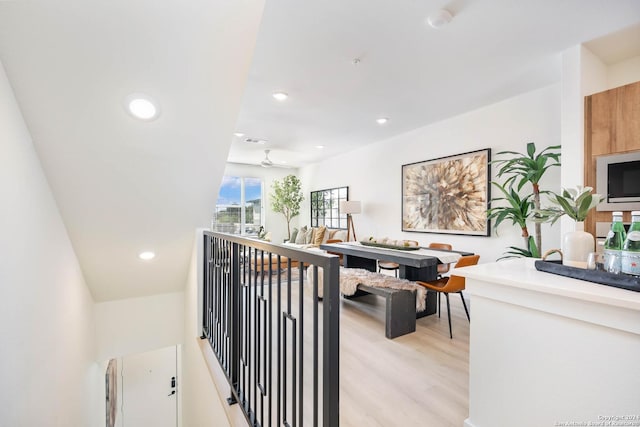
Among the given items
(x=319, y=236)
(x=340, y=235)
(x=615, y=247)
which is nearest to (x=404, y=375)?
(x=615, y=247)

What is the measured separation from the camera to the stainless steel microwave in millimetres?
2133

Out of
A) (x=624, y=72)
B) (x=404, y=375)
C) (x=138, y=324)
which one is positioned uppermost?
(x=624, y=72)

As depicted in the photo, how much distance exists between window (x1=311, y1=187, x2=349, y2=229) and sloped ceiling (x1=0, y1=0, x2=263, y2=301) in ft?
14.6

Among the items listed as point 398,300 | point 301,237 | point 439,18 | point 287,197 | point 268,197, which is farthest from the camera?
point 268,197

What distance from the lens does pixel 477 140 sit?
380cm

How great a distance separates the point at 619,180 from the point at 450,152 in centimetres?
208

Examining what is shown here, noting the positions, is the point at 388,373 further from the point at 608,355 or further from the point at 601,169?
the point at 601,169

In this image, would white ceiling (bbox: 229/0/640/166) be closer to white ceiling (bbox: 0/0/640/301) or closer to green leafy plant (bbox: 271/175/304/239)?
white ceiling (bbox: 0/0/640/301)

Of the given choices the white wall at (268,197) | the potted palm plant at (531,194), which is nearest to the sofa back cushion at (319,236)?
the white wall at (268,197)

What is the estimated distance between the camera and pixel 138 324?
3.28 meters

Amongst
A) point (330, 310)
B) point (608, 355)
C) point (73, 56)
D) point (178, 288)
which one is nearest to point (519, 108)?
point (608, 355)

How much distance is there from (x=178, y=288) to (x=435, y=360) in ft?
9.70

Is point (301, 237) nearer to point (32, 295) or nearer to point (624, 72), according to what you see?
point (32, 295)

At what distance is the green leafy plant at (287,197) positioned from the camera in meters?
7.57
